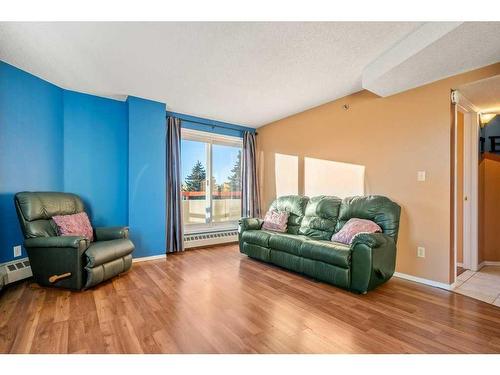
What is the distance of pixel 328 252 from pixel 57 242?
114 inches

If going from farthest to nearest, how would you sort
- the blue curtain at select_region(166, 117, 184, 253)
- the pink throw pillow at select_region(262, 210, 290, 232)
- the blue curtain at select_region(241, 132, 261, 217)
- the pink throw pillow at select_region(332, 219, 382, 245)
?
the blue curtain at select_region(241, 132, 261, 217), the blue curtain at select_region(166, 117, 184, 253), the pink throw pillow at select_region(262, 210, 290, 232), the pink throw pillow at select_region(332, 219, 382, 245)

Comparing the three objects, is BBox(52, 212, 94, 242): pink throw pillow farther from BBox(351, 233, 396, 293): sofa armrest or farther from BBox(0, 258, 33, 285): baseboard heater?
BBox(351, 233, 396, 293): sofa armrest

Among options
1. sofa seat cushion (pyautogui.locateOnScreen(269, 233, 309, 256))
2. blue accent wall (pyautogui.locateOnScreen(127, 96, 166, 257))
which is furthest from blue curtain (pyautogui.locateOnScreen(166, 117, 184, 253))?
sofa seat cushion (pyautogui.locateOnScreen(269, 233, 309, 256))

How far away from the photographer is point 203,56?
2418 mm

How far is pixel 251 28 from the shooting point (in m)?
1.98

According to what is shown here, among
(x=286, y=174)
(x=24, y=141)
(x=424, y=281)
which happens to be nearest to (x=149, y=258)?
(x=24, y=141)

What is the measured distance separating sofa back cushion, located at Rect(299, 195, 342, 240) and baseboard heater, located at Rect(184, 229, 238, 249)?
1715 mm

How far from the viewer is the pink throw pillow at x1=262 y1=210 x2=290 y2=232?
368cm

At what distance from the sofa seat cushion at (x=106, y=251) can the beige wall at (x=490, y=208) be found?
194 inches

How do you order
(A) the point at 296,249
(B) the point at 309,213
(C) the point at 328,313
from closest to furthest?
(C) the point at 328,313, (A) the point at 296,249, (B) the point at 309,213

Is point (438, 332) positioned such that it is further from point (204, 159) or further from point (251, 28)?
point (204, 159)

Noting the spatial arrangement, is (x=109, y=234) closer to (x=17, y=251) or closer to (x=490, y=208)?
(x=17, y=251)
